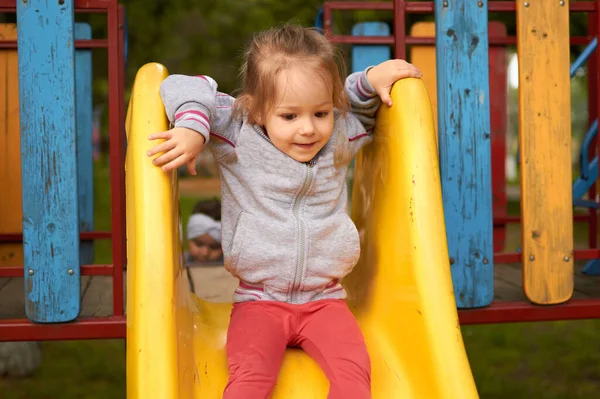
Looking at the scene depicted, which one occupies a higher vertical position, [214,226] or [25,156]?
[25,156]

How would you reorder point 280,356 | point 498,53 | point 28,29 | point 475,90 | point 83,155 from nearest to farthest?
point 280,356
point 28,29
point 475,90
point 83,155
point 498,53

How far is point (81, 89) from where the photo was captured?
381 centimetres

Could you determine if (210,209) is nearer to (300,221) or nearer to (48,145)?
(48,145)

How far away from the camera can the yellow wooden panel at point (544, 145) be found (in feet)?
7.93

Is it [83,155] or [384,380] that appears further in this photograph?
[83,155]

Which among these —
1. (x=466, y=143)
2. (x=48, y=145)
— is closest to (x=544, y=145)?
(x=466, y=143)

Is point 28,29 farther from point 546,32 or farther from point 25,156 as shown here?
point 546,32

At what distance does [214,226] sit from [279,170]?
2925 millimetres

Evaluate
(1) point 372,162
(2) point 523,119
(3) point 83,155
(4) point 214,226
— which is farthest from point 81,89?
(2) point 523,119

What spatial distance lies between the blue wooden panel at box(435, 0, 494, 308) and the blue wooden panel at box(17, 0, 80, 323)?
3.68 feet

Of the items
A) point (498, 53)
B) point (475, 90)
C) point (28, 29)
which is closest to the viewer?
point (28, 29)

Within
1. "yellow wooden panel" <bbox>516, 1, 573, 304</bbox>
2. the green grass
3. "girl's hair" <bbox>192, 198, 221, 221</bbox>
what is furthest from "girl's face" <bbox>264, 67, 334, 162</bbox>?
"girl's hair" <bbox>192, 198, 221, 221</bbox>

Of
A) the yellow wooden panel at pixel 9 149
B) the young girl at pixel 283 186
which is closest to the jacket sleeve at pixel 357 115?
the young girl at pixel 283 186

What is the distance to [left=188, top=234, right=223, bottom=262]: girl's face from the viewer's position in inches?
190
